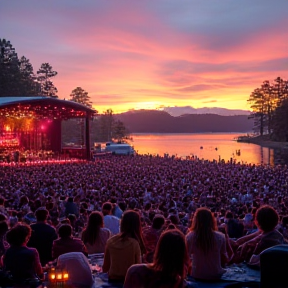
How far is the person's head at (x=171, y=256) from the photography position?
3021 mm

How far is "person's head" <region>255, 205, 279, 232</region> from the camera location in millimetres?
4457

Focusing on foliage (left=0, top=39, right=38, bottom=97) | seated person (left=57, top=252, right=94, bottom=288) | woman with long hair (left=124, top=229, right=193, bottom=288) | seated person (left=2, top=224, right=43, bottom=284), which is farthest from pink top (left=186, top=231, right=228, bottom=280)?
foliage (left=0, top=39, right=38, bottom=97)

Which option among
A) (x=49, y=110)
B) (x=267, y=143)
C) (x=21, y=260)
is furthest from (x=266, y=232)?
(x=267, y=143)

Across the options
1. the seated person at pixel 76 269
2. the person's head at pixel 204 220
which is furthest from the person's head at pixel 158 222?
the seated person at pixel 76 269

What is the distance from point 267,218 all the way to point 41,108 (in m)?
33.7

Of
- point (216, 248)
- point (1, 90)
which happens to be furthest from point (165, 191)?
point (1, 90)

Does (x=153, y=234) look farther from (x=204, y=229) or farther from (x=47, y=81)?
(x=47, y=81)

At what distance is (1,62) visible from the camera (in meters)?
61.2

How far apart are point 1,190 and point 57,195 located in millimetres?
2804

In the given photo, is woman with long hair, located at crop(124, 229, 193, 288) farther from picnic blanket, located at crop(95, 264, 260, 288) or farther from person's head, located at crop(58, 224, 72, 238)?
person's head, located at crop(58, 224, 72, 238)

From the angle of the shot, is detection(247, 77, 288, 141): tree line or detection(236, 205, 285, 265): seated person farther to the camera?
detection(247, 77, 288, 141): tree line

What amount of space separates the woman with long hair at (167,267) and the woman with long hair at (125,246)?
1.25 m

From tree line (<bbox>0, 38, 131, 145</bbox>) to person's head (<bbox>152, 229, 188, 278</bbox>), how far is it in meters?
38.1

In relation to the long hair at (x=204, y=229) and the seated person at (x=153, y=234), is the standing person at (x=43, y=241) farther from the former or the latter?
the long hair at (x=204, y=229)
